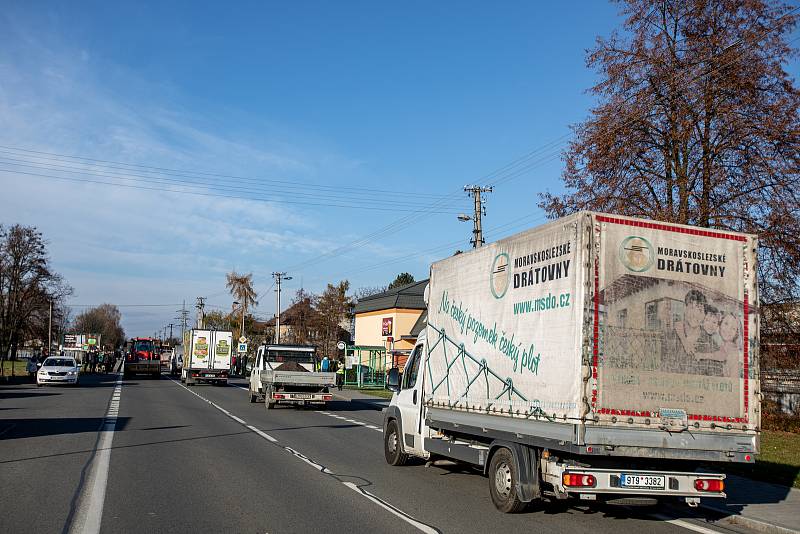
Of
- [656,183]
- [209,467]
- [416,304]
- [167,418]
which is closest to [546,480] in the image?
[209,467]

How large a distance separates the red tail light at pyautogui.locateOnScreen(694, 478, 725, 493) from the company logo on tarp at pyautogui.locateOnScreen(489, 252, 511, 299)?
3.08 meters

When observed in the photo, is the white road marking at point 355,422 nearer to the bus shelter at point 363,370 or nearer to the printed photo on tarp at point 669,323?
the printed photo on tarp at point 669,323

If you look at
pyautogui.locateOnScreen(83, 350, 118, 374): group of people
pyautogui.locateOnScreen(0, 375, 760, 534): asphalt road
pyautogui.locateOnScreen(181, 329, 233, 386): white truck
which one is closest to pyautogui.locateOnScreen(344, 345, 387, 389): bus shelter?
pyautogui.locateOnScreen(181, 329, 233, 386): white truck

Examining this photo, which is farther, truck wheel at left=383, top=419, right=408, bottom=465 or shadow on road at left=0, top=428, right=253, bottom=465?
truck wheel at left=383, top=419, right=408, bottom=465

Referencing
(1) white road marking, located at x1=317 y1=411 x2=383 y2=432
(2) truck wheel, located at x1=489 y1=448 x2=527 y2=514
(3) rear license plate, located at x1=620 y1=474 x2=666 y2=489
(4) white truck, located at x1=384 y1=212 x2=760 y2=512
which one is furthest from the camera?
(1) white road marking, located at x1=317 y1=411 x2=383 y2=432

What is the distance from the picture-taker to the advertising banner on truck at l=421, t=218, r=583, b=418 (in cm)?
799

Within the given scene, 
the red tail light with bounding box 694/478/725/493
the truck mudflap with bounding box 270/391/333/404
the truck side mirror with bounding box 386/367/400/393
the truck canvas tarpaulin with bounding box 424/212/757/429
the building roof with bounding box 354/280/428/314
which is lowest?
the truck mudflap with bounding box 270/391/333/404

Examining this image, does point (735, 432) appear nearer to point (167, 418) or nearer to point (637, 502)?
point (637, 502)

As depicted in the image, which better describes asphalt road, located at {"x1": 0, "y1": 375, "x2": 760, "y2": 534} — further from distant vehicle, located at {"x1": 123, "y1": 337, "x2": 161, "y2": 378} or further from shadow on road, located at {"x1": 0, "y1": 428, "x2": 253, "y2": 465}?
distant vehicle, located at {"x1": 123, "y1": 337, "x2": 161, "y2": 378}

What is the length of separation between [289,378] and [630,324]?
709 inches

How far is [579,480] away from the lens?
7844 mm

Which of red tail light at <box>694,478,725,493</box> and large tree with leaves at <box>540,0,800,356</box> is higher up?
large tree with leaves at <box>540,0,800,356</box>

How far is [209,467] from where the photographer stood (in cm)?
1175

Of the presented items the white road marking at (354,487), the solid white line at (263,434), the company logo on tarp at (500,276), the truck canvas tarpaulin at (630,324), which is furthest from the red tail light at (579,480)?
the solid white line at (263,434)
